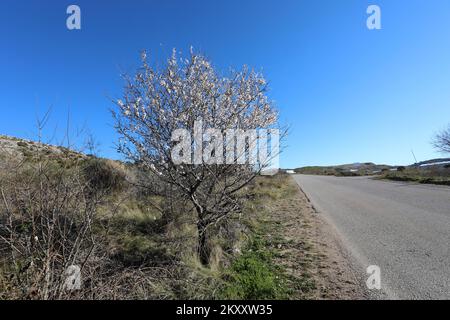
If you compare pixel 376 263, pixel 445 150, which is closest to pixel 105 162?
pixel 376 263

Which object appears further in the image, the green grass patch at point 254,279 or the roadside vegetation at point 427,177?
the roadside vegetation at point 427,177

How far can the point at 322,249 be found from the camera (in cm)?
639

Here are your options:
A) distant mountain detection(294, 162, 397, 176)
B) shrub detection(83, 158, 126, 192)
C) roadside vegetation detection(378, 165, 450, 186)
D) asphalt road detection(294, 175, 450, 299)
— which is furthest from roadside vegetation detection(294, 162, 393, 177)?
shrub detection(83, 158, 126, 192)

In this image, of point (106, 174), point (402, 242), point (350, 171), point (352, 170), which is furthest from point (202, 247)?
point (352, 170)

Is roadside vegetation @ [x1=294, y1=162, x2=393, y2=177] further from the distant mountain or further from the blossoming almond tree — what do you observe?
the blossoming almond tree

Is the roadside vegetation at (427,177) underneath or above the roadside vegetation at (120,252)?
above

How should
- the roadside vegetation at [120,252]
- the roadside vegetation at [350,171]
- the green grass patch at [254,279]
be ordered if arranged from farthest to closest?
the roadside vegetation at [350,171]
the green grass patch at [254,279]
the roadside vegetation at [120,252]

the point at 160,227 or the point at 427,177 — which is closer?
the point at 160,227

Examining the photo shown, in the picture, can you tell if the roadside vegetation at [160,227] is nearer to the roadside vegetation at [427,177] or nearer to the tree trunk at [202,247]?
the tree trunk at [202,247]

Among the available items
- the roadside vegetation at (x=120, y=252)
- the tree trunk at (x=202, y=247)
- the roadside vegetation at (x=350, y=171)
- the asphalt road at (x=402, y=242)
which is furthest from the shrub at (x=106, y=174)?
the roadside vegetation at (x=350, y=171)

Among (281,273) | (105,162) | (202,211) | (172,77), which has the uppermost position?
(172,77)

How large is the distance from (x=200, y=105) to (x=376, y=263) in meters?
4.24

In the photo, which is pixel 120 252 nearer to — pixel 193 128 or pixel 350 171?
pixel 193 128
